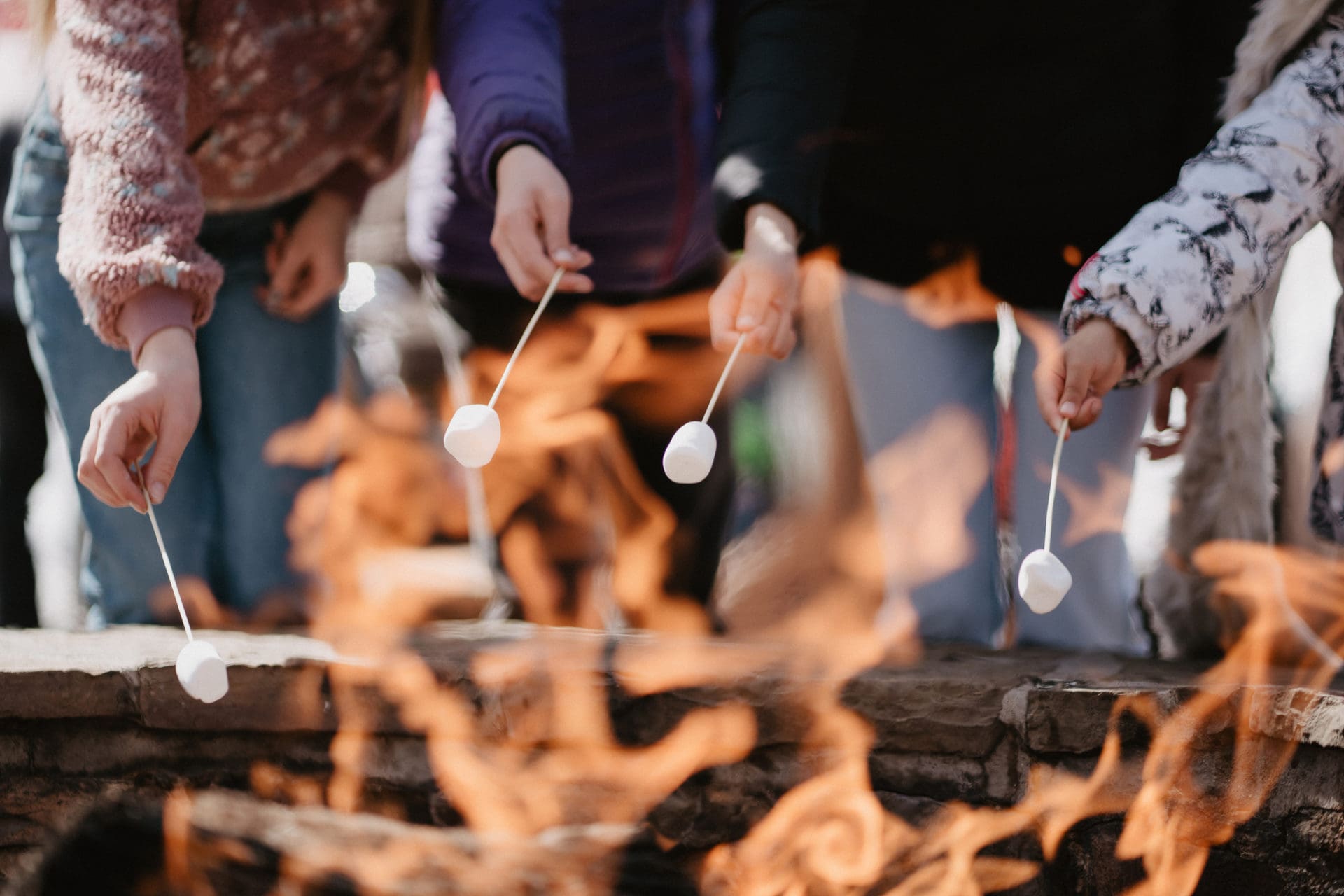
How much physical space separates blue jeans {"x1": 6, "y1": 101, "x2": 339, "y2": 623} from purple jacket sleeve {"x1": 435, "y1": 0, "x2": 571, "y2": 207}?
1.41ft

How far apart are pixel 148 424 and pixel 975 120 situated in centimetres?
126

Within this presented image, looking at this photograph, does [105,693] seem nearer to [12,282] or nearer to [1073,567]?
[12,282]

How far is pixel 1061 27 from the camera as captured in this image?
159cm

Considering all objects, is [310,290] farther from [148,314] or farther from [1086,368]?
[1086,368]

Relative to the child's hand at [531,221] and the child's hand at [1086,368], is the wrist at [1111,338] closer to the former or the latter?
the child's hand at [1086,368]

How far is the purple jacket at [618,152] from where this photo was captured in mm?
1696

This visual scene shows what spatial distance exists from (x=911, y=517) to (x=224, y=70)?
4.20ft

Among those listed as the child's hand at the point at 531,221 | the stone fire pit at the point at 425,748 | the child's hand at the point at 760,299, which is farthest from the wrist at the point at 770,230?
the stone fire pit at the point at 425,748

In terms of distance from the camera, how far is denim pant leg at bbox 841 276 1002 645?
69.2 inches

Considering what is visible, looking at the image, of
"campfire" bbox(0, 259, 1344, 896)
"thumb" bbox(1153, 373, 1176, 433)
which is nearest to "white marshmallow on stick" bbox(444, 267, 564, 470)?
"campfire" bbox(0, 259, 1344, 896)

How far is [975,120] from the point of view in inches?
64.4

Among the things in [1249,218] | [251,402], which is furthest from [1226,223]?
[251,402]

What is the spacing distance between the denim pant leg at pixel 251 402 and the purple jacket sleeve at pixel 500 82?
0.44 m

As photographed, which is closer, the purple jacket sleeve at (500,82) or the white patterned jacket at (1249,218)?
the white patterned jacket at (1249,218)
